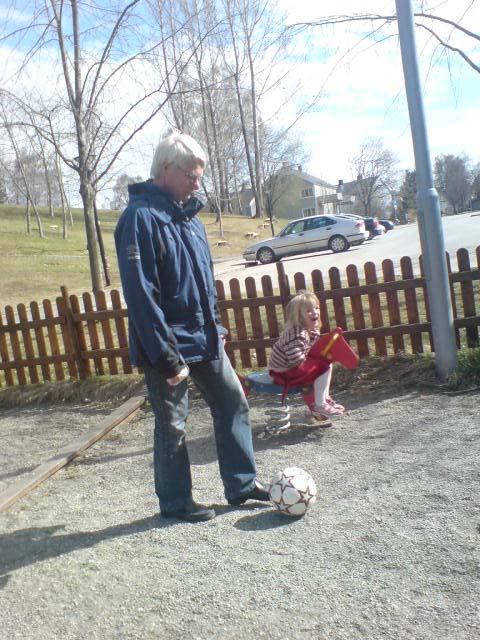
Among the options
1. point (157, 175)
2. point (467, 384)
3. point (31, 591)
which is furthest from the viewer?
point (467, 384)

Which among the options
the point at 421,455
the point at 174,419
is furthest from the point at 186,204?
the point at 421,455

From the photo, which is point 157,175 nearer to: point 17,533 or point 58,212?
point 17,533

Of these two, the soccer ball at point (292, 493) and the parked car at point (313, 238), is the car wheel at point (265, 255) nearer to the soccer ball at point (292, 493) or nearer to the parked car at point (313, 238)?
the parked car at point (313, 238)

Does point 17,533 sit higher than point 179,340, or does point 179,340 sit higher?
point 179,340

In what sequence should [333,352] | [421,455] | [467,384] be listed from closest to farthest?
[421,455] < [333,352] < [467,384]

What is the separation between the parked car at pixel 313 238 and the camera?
25.8 m

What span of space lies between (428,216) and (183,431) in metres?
3.25

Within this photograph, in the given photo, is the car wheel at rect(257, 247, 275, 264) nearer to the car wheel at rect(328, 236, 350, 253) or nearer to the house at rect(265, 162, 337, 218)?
the car wheel at rect(328, 236, 350, 253)

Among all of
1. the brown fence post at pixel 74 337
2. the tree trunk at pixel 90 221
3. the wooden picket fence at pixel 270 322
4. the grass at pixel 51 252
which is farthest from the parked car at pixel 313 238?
the brown fence post at pixel 74 337

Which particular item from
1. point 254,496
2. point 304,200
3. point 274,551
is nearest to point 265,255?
point 254,496

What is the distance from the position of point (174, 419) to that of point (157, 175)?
1.26 metres

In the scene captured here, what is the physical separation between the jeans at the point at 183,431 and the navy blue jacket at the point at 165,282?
6.6 inches

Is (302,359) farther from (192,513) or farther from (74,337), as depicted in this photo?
(74,337)

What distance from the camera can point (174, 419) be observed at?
331 cm
